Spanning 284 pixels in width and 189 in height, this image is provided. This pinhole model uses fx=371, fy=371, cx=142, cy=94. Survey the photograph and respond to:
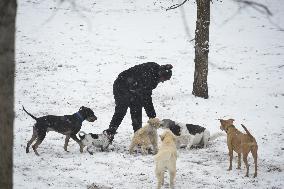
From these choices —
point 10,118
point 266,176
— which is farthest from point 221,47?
point 10,118

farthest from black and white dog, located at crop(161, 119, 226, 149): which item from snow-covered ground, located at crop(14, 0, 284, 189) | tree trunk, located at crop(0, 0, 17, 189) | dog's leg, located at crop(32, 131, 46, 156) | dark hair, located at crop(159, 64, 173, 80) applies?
tree trunk, located at crop(0, 0, 17, 189)

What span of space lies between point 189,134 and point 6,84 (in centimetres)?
620

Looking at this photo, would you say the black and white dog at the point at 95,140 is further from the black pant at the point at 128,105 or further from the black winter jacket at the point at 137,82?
the black winter jacket at the point at 137,82

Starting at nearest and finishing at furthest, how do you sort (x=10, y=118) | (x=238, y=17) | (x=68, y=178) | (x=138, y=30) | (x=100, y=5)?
(x=10, y=118) → (x=68, y=178) → (x=138, y=30) → (x=238, y=17) → (x=100, y=5)

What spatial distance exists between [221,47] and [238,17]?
7.39 m

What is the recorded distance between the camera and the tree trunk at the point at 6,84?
11.0 feet

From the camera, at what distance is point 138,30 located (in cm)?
2491

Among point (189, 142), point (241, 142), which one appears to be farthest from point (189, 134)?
point (241, 142)

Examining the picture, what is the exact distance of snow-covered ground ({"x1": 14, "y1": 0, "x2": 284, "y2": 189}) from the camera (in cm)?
732

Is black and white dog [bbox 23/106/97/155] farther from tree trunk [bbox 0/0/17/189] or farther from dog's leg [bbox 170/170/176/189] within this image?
tree trunk [bbox 0/0/17/189]

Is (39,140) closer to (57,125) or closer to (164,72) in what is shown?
(57,125)

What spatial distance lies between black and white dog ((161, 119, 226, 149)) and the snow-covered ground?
296 millimetres

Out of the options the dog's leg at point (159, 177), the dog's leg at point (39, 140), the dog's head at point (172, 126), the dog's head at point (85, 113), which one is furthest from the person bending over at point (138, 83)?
the dog's leg at point (159, 177)

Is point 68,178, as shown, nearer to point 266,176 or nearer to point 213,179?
point 213,179
